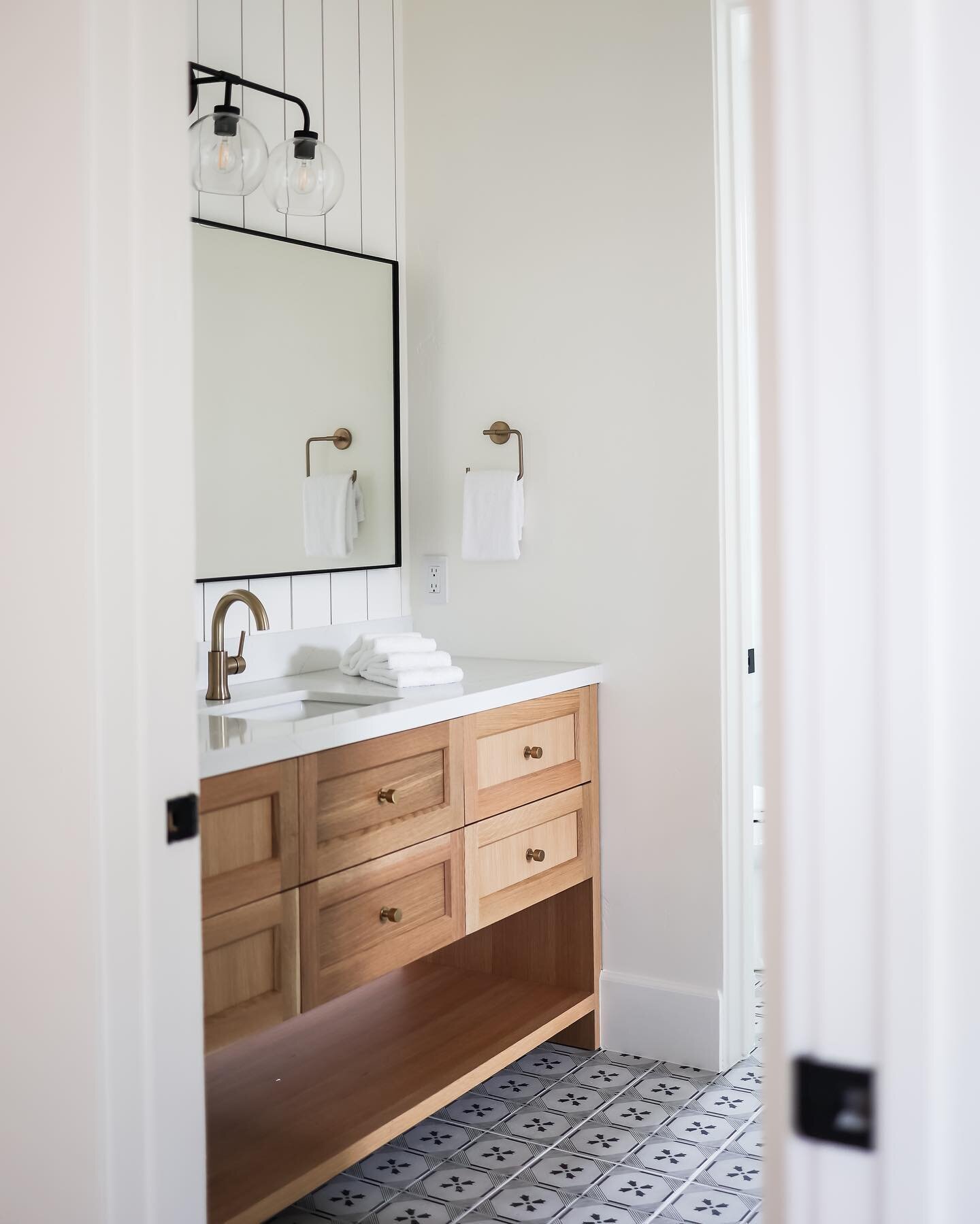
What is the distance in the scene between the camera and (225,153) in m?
2.20

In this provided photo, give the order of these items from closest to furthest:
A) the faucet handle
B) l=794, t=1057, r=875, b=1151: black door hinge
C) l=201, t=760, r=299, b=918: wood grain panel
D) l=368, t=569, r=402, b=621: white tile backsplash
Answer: l=794, t=1057, r=875, b=1151: black door hinge → l=201, t=760, r=299, b=918: wood grain panel → the faucet handle → l=368, t=569, r=402, b=621: white tile backsplash

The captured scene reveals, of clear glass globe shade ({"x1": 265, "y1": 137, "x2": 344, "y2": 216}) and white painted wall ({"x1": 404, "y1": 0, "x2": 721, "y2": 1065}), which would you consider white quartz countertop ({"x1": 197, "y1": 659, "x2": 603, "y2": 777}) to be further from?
clear glass globe shade ({"x1": 265, "y1": 137, "x2": 344, "y2": 216})

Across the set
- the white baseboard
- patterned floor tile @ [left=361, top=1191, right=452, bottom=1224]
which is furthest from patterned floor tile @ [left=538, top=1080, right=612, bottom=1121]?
patterned floor tile @ [left=361, top=1191, right=452, bottom=1224]

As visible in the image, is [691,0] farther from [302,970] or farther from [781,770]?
[781,770]

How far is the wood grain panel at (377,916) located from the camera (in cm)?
205

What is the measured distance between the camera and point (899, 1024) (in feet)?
2.27

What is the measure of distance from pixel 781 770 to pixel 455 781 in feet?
5.60

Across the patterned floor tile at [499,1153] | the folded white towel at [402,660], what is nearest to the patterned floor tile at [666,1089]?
the patterned floor tile at [499,1153]

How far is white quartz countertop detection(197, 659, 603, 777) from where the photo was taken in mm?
1941

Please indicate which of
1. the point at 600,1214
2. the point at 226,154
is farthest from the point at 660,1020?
the point at 226,154

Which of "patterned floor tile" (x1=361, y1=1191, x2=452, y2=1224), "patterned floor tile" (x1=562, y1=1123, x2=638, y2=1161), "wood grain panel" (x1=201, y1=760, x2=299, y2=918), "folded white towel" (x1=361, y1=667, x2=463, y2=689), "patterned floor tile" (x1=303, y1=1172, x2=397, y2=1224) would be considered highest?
"folded white towel" (x1=361, y1=667, x2=463, y2=689)

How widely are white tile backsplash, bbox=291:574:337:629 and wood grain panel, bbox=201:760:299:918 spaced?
89 cm

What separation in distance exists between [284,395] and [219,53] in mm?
733

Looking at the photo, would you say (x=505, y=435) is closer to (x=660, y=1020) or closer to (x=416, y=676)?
(x=416, y=676)
